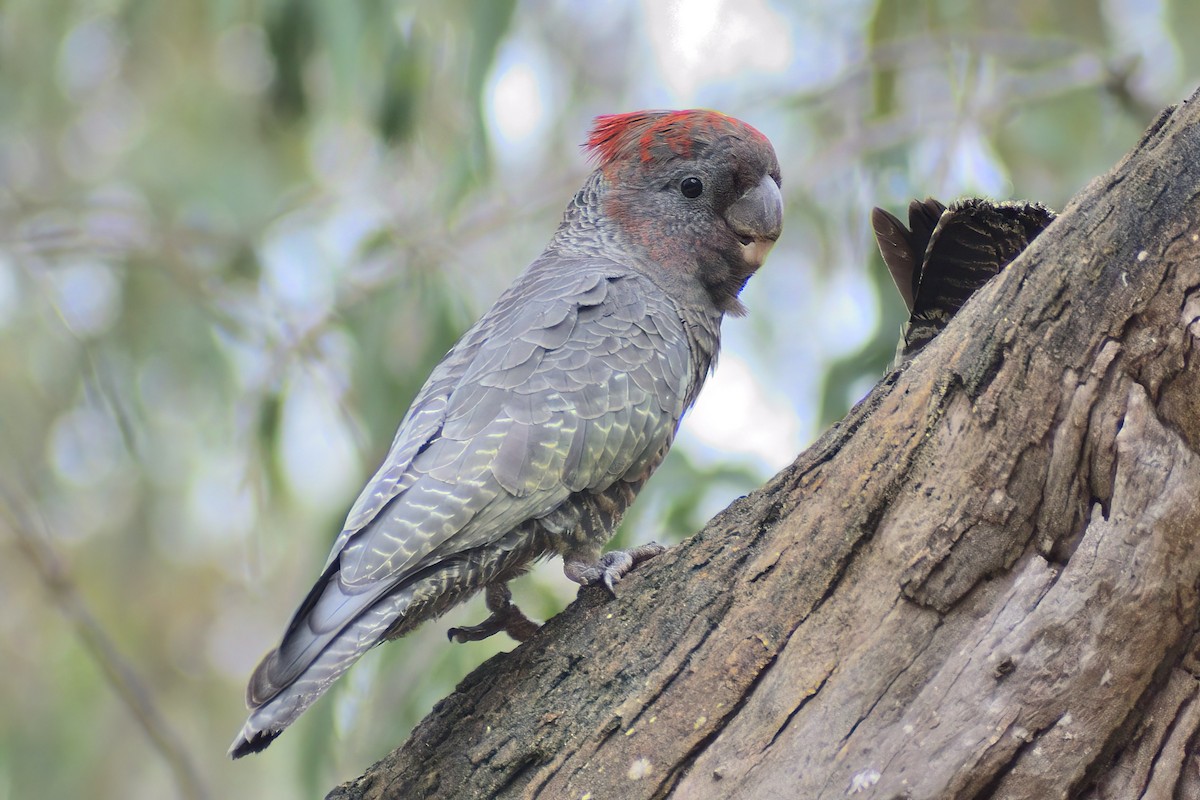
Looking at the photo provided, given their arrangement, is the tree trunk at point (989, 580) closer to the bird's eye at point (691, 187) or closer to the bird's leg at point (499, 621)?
the bird's leg at point (499, 621)

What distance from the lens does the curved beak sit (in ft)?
11.7

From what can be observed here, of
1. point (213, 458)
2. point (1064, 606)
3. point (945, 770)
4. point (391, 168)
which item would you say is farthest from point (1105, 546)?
point (213, 458)

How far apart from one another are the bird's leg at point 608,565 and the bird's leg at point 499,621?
0.37 m

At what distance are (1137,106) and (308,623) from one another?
15.6ft

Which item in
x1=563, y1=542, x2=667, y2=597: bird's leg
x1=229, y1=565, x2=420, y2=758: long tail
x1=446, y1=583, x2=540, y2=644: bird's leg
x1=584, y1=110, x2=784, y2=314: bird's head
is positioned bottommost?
x1=563, y1=542, x2=667, y2=597: bird's leg

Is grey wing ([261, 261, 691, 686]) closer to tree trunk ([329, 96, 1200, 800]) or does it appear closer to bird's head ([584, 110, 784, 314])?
bird's head ([584, 110, 784, 314])

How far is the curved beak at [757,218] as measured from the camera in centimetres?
358

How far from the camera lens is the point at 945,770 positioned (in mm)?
1954

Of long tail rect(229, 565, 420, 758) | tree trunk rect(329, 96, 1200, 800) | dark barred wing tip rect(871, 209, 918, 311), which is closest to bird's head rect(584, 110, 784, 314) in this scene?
dark barred wing tip rect(871, 209, 918, 311)

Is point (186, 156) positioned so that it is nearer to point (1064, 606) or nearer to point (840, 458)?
point (840, 458)

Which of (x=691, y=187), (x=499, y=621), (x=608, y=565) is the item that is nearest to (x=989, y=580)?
(x=608, y=565)

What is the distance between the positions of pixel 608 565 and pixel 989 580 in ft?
3.19

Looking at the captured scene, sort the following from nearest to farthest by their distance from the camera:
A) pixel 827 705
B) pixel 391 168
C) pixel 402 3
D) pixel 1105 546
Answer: pixel 1105 546 < pixel 827 705 < pixel 402 3 < pixel 391 168

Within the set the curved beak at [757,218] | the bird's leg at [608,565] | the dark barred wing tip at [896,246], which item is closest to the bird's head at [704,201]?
the curved beak at [757,218]
